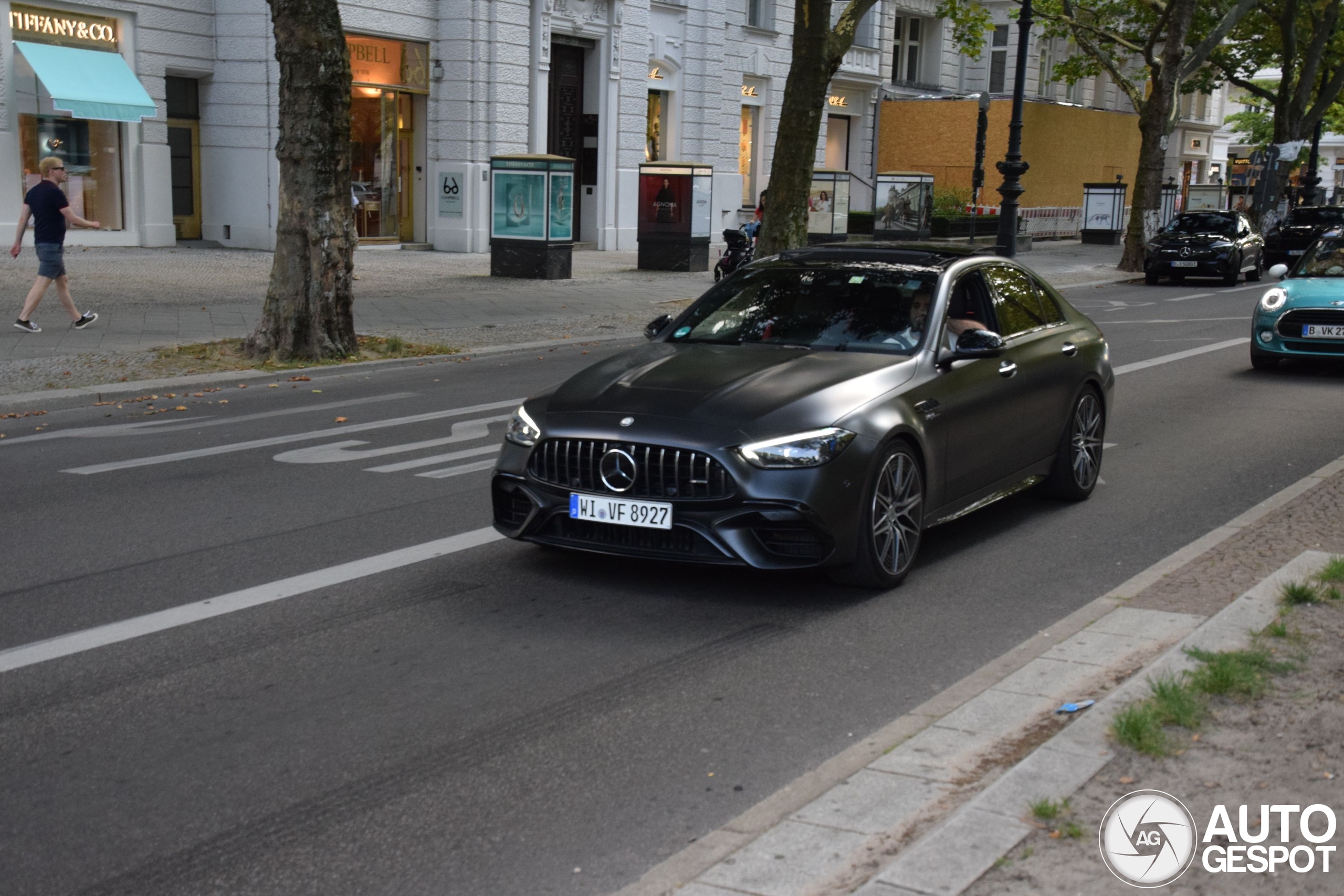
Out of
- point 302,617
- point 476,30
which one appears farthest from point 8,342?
point 476,30

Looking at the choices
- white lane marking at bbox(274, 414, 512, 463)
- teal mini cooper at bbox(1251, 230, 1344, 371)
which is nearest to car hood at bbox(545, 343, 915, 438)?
white lane marking at bbox(274, 414, 512, 463)

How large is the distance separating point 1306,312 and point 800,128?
8836 mm

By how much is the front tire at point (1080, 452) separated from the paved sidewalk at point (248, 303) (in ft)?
27.9

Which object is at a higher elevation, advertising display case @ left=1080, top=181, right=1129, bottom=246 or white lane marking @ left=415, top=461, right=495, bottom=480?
advertising display case @ left=1080, top=181, right=1129, bottom=246

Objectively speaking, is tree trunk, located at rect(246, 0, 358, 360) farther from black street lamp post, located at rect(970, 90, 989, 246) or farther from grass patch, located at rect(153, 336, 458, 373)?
black street lamp post, located at rect(970, 90, 989, 246)

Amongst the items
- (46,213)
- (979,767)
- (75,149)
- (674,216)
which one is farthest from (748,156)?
(979,767)

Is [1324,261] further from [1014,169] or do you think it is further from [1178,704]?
[1014,169]

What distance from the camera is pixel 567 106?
33.5 metres

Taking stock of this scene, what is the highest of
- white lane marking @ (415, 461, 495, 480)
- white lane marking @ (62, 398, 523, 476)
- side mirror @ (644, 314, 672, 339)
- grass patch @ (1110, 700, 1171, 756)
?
side mirror @ (644, 314, 672, 339)

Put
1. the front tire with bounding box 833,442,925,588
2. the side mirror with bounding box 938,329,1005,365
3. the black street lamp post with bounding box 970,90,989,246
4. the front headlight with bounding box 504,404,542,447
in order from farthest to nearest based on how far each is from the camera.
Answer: the black street lamp post with bounding box 970,90,989,246 < the side mirror with bounding box 938,329,1005,365 < the front headlight with bounding box 504,404,542,447 < the front tire with bounding box 833,442,925,588

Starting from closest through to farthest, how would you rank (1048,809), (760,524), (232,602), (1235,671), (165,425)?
(1048,809)
(1235,671)
(760,524)
(232,602)
(165,425)

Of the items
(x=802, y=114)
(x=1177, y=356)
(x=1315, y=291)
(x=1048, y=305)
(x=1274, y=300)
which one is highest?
(x=802, y=114)

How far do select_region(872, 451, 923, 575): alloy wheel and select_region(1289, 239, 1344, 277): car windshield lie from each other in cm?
1010

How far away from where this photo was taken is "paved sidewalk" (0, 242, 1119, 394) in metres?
14.5
